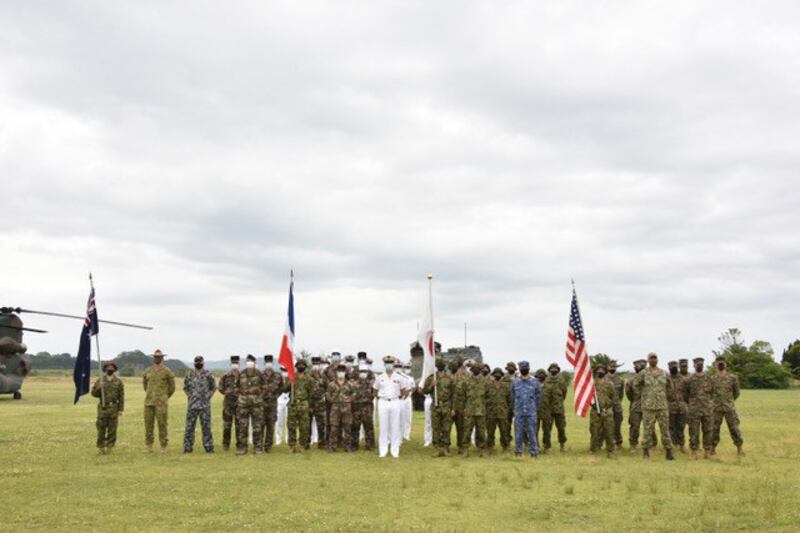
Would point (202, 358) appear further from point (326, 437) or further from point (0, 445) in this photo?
point (0, 445)

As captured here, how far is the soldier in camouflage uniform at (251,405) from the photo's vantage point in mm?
16062

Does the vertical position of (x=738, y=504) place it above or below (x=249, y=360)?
below

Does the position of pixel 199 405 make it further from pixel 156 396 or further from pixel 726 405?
pixel 726 405

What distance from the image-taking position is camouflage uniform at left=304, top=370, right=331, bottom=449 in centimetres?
1738

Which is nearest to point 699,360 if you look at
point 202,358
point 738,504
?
point 738,504

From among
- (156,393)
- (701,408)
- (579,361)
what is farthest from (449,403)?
(156,393)

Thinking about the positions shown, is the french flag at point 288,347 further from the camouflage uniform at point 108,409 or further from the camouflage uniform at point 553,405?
the camouflage uniform at point 553,405

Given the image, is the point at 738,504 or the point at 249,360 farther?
the point at 249,360

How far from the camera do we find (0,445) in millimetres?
17281

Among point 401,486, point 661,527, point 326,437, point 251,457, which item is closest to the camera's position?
point 661,527

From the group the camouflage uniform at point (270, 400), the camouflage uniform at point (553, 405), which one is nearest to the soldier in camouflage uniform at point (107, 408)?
the camouflage uniform at point (270, 400)

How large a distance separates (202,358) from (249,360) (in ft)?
3.28

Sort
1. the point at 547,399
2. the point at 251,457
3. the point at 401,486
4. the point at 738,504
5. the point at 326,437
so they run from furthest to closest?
the point at 326,437 < the point at 547,399 < the point at 251,457 < the point at 401,486 < the point at 738,504

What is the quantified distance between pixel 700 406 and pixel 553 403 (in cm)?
298
